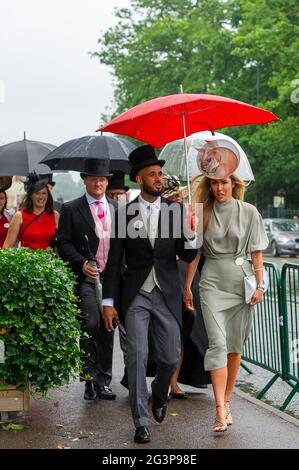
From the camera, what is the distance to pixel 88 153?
8.89m

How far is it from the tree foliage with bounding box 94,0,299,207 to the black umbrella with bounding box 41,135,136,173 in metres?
30.1

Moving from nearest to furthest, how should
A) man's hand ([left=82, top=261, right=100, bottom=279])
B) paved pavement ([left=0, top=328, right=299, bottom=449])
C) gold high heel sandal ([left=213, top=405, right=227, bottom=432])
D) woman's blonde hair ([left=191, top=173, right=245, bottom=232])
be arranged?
paved pavement ([left=0, top=328, right=299, bottom=449]) → gold high heel sandal ([left=213, top=405, right=227, bottom=432]) → woman's blonde hair ([left=191, top=173, right=245, bottom=232]) → man's hand ([left=82, top=261, right=100, bottom=279])

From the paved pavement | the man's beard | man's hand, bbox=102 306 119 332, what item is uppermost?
the man's beard

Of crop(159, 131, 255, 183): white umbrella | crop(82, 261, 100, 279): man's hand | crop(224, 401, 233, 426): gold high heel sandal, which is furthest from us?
crop(159, 131, 255, 183): white umbrella

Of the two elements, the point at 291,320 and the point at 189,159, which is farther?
the point at 189,159

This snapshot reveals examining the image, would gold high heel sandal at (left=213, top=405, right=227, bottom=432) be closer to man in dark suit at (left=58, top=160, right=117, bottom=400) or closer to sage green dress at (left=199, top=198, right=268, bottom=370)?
sage green dress at (left=199, top=198, right=268, bottom=370)

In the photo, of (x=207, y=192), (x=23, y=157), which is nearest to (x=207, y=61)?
(x=23, y=157)

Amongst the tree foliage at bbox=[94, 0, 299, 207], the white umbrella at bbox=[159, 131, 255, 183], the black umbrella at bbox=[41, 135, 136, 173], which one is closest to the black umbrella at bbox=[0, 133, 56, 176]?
the black umbrella at bbox=[41, 135, 136, 173]

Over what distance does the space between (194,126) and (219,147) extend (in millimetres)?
735

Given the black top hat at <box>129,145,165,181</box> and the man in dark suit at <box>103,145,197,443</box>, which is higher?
the black top hat at <box>129,145,165,181</box>

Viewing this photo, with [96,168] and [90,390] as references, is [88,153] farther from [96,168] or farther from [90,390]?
[90,390]

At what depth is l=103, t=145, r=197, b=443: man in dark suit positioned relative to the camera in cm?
678

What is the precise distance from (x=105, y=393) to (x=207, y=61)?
4407cm

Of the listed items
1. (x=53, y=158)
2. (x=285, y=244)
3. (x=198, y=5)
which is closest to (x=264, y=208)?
(x=198, y=5)
